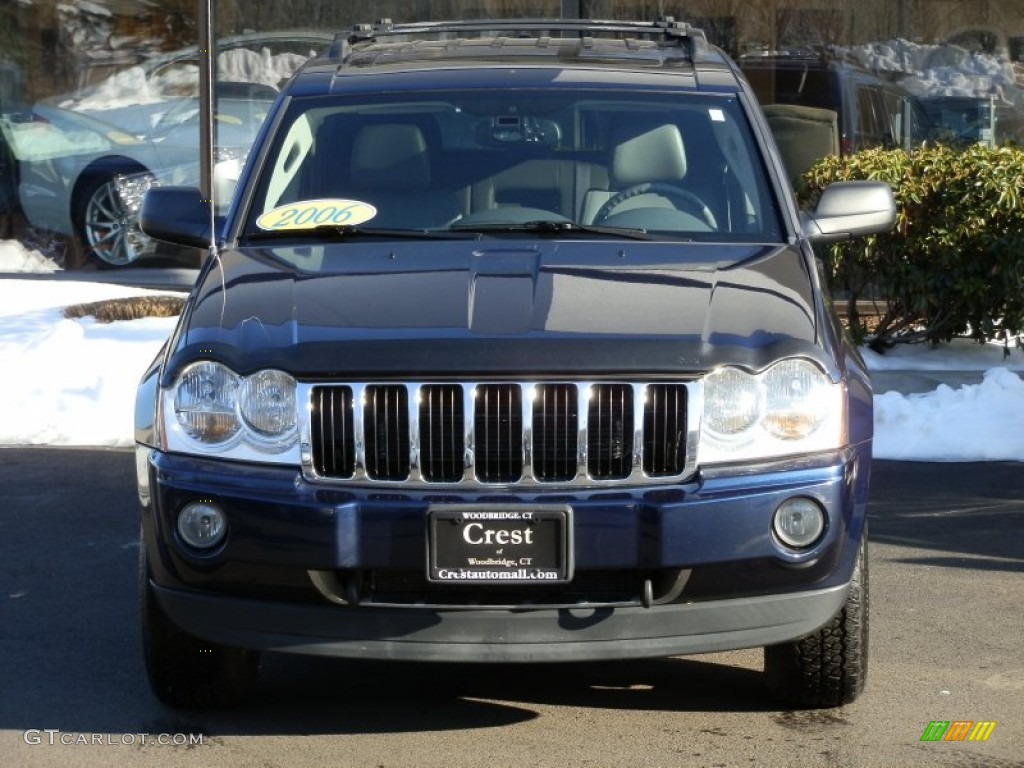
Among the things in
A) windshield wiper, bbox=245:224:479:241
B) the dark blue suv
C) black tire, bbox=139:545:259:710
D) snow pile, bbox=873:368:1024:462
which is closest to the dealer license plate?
the dark blue suv

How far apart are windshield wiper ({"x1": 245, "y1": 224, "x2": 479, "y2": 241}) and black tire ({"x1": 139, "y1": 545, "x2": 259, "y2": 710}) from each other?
3.83 ft

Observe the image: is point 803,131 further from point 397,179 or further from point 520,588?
point 520,588

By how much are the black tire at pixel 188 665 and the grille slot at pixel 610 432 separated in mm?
1102

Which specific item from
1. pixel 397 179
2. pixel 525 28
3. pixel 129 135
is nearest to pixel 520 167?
pixel 397 179

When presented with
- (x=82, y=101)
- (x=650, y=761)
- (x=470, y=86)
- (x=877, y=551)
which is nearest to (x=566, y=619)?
(x=650, y=761)

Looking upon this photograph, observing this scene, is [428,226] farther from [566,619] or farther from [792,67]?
[792,67]

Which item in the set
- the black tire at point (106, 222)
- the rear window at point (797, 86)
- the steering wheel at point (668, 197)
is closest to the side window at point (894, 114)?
the rear window at point (797, 86)

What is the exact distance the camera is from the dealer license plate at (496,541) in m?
4.09

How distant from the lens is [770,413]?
13.9 feet

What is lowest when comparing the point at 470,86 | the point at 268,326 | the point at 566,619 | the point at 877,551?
the point at 877,551

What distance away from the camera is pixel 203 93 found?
35.4 ft

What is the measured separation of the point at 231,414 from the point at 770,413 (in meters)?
1.32

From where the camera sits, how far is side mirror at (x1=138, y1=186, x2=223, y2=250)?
5609mm

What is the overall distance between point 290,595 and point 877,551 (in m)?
3.11
